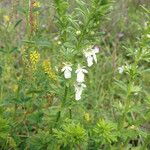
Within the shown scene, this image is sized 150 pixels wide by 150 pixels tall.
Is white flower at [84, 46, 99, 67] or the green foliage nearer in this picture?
white flower at [84, 46, 99, 67]

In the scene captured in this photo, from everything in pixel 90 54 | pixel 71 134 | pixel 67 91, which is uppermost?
pixel 90 54

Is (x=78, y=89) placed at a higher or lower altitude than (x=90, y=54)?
lower

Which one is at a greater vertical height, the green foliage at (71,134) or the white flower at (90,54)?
the white flower at (90,54)

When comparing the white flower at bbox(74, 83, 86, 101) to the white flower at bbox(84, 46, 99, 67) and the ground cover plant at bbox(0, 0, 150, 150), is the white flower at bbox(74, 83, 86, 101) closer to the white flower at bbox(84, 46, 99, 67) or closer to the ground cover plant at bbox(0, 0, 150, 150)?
the ground cover plant at bbox(0, 0, 150, 150)

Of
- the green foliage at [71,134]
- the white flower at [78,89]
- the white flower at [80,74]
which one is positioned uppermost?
the white flower at [80,74]

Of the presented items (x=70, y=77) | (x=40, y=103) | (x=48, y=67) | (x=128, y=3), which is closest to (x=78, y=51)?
(x=70, y=77)

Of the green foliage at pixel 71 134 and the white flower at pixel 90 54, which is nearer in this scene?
the white flower at pixel 90 54

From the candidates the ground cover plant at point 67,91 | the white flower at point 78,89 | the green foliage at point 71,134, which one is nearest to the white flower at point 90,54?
the ground cover plant at point 67,91

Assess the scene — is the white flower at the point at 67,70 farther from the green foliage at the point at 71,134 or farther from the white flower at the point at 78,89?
the green foliage at the point at 71,134

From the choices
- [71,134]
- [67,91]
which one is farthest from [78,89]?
[71,134]

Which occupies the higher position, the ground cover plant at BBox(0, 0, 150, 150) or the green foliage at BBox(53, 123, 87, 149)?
the ground cover plant at BBox(0, 0, 150, 150)

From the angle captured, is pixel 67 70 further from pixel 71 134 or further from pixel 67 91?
pixel 71 134

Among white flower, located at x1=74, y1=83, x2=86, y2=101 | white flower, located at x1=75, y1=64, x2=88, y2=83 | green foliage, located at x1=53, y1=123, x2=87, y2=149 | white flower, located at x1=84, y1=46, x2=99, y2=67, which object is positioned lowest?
green foliage, located at x1=53, y1=123, x2=87, y2=149

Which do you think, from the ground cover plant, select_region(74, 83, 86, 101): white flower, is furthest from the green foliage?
select_region(74, 83, 86, 101): white flower
